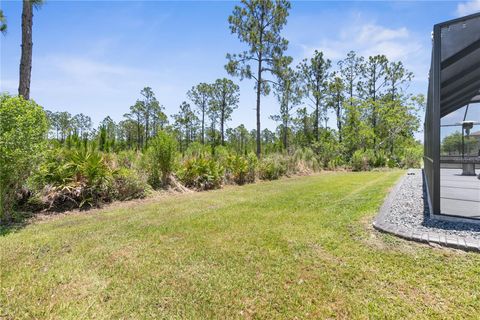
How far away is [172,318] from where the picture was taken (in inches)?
66.7

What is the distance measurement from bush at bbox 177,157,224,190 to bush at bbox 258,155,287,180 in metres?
2.57

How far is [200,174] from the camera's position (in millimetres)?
7805

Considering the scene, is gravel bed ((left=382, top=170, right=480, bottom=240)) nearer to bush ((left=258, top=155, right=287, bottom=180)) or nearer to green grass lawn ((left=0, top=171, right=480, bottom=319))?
green grass lawn ((left=0, top=171, right=480, bottom=319))

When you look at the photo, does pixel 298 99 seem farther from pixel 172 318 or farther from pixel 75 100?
pixel 172 318

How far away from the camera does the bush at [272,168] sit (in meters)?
10.2

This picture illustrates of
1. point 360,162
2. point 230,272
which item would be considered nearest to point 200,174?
point 230,272

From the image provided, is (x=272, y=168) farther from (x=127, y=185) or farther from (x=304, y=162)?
(x=127, y=185)

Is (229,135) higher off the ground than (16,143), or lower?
higher

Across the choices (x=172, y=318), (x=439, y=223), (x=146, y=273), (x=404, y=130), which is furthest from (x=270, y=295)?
(x=404, y=130)

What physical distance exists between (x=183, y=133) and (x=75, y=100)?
19560 millimetres

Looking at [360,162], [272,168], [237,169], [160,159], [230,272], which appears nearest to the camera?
[230,272]

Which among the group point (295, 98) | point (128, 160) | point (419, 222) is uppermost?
point (295, 98)

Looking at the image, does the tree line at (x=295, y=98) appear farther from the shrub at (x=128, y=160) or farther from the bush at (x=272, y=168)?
the shrub at (x=128, y=160)

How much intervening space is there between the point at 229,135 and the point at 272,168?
26.1 meters
